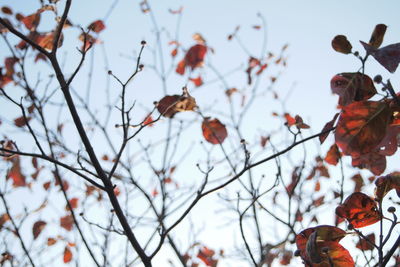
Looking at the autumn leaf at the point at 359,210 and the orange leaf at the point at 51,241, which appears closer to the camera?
the autumn leaf at the point at 359,210

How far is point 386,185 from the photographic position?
1.20 meters

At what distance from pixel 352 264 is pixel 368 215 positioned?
8.4 inches

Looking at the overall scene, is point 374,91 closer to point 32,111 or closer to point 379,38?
point 379,38

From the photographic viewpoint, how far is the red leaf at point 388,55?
1.03m

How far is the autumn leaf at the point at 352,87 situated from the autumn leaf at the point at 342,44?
10cm

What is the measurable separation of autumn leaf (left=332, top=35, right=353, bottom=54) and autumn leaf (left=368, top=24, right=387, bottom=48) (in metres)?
0.08

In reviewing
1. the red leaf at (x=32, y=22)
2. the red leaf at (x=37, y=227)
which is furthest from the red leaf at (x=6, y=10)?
the red leaf at (x=37, y=227)

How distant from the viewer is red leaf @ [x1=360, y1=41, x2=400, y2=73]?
1033 mm

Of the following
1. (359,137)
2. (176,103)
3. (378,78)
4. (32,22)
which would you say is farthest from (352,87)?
(32,22)

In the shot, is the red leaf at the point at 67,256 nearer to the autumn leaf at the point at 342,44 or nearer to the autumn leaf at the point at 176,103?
the autumn leaf at the point at 176,103

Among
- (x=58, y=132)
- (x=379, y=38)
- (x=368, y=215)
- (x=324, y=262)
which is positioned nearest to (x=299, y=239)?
(x=324, y=262)

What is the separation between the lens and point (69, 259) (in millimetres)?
3771

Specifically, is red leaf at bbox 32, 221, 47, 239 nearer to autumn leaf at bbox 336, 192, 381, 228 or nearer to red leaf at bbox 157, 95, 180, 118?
red leaf at bbox 157, 95, 180, 118

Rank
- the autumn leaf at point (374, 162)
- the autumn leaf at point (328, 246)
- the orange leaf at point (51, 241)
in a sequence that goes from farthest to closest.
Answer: the orange leaf at point (51, 241), the autumn leaf at point (374, 162), the autumn leaf at point (328, 246)
